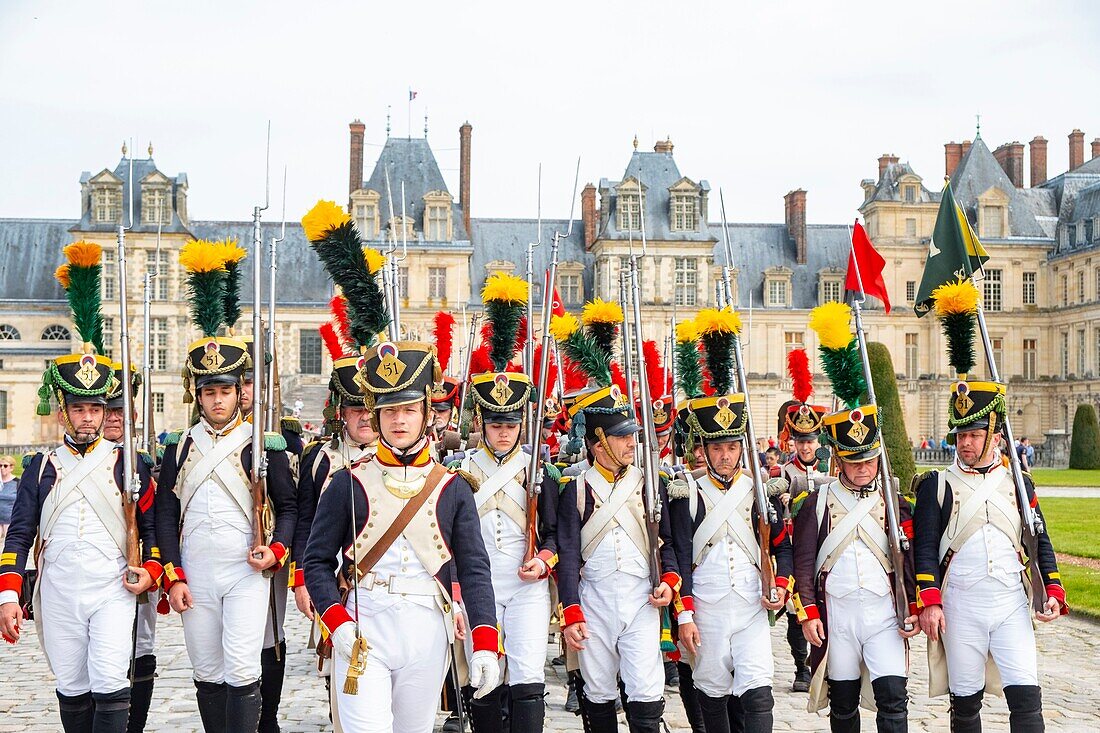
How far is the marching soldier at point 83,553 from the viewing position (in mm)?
6285

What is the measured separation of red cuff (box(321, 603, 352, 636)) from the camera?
16.7ft

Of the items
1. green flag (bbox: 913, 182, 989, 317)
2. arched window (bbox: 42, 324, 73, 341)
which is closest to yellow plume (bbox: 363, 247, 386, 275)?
green flag (bbox: 913, 182, 989, 317)

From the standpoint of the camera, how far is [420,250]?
5747 centimetres

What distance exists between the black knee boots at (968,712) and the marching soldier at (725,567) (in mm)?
1041

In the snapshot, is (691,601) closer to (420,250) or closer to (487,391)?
(487,391)

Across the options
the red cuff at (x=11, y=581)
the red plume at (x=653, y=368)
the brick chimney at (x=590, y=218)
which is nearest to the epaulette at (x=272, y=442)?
the red cuff at (x=11, y=581)

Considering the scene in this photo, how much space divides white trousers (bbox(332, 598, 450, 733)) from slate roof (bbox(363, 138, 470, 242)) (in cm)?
5315

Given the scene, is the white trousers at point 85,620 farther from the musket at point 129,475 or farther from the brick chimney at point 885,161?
the brick chimney at point 885,161

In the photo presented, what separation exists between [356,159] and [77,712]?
5342 cm

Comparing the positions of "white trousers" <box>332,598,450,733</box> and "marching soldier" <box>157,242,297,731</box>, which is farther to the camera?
"marching soldier" <box>157,242,297,731</box>

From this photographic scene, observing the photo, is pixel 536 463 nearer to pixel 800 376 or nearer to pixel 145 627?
pixel 145 627

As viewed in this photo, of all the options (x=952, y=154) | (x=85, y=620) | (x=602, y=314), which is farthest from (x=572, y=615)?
(x=952, y=154)

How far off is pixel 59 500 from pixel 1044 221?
6564 centimetres

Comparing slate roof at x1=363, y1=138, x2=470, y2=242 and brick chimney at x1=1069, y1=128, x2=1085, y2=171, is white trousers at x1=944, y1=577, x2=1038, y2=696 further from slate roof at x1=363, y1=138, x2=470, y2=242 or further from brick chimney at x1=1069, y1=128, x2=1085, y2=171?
brick chimney at x1=1069, y1=128, x2=1085, y2=171
